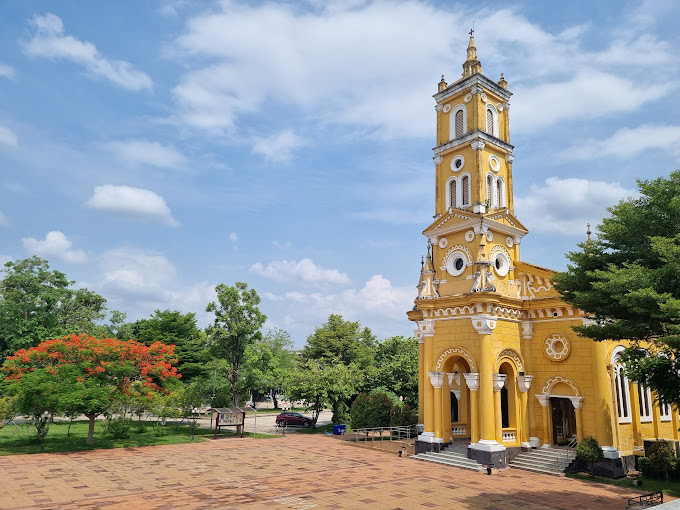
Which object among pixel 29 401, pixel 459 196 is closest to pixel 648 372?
pixel 459 196

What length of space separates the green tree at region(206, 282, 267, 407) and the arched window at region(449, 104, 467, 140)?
55.1 feet

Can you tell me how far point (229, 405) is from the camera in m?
31.7

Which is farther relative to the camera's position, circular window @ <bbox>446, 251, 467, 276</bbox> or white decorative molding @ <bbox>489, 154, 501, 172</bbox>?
white decorative molding @ <bbox>489, 154, 501, 172</bbox>

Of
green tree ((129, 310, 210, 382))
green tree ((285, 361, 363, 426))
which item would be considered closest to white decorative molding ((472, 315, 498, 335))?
green tree ((285, 361, 363, 426))

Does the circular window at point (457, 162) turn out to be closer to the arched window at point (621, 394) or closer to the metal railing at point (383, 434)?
the arched window at point (621, 394)

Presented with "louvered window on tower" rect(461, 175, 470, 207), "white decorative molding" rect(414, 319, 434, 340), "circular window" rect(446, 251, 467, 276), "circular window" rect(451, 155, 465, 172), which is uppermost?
"circular window" rect(451, 155, 465, 172)

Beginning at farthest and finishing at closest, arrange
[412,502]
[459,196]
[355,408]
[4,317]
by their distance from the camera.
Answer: [4,317] → [355,408] → [459,196] → [412,502]

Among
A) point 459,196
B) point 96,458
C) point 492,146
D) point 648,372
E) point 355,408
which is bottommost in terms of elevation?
point 96,458

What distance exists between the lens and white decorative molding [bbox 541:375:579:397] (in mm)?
21250

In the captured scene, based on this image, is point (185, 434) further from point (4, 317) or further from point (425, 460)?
point (4, 317)

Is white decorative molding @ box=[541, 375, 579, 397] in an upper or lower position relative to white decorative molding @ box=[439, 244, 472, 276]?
lower

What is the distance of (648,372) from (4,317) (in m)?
43.8

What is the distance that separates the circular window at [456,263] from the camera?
78.4ft

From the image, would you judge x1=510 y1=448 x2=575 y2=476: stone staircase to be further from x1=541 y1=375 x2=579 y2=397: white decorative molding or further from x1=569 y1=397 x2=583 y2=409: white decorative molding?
x1=541 y1=375 x2=579 y2=397: white decorative molding
